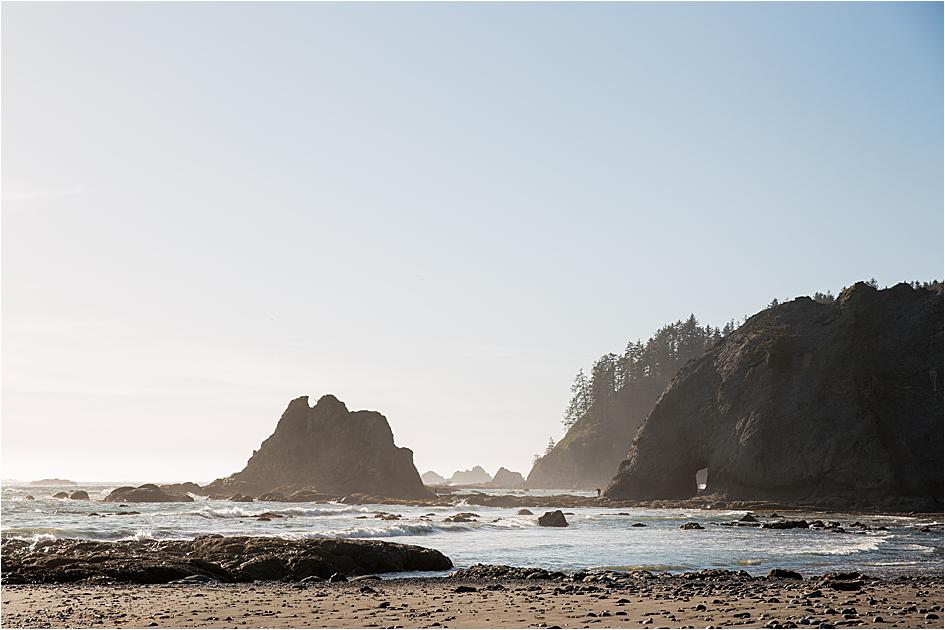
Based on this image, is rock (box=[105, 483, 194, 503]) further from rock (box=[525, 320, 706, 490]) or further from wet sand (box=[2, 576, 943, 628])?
rock (box=[525, 320, 706, 490])

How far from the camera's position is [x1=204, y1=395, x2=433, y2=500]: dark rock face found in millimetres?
96188

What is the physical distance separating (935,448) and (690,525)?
34344mm

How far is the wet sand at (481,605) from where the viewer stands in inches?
492

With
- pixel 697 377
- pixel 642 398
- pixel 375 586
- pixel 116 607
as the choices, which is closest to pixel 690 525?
pixel 375 586

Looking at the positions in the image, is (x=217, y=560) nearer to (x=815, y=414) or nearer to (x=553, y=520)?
(x=553, y=520)

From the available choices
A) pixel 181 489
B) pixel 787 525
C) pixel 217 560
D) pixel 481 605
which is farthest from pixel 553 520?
pixel 181 489

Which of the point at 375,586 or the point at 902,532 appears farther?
the point at 902,532

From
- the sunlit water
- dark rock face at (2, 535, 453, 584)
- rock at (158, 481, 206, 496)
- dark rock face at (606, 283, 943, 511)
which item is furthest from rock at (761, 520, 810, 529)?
rock at (158, 481, 206, 496)

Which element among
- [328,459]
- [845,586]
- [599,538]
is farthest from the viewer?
[328,459]

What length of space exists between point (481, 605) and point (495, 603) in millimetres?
416

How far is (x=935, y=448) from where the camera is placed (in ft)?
222

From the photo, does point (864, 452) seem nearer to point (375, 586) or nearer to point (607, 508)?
point (607, 508)

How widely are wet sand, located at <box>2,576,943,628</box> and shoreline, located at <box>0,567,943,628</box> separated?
0.02m

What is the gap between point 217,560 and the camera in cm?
2175
